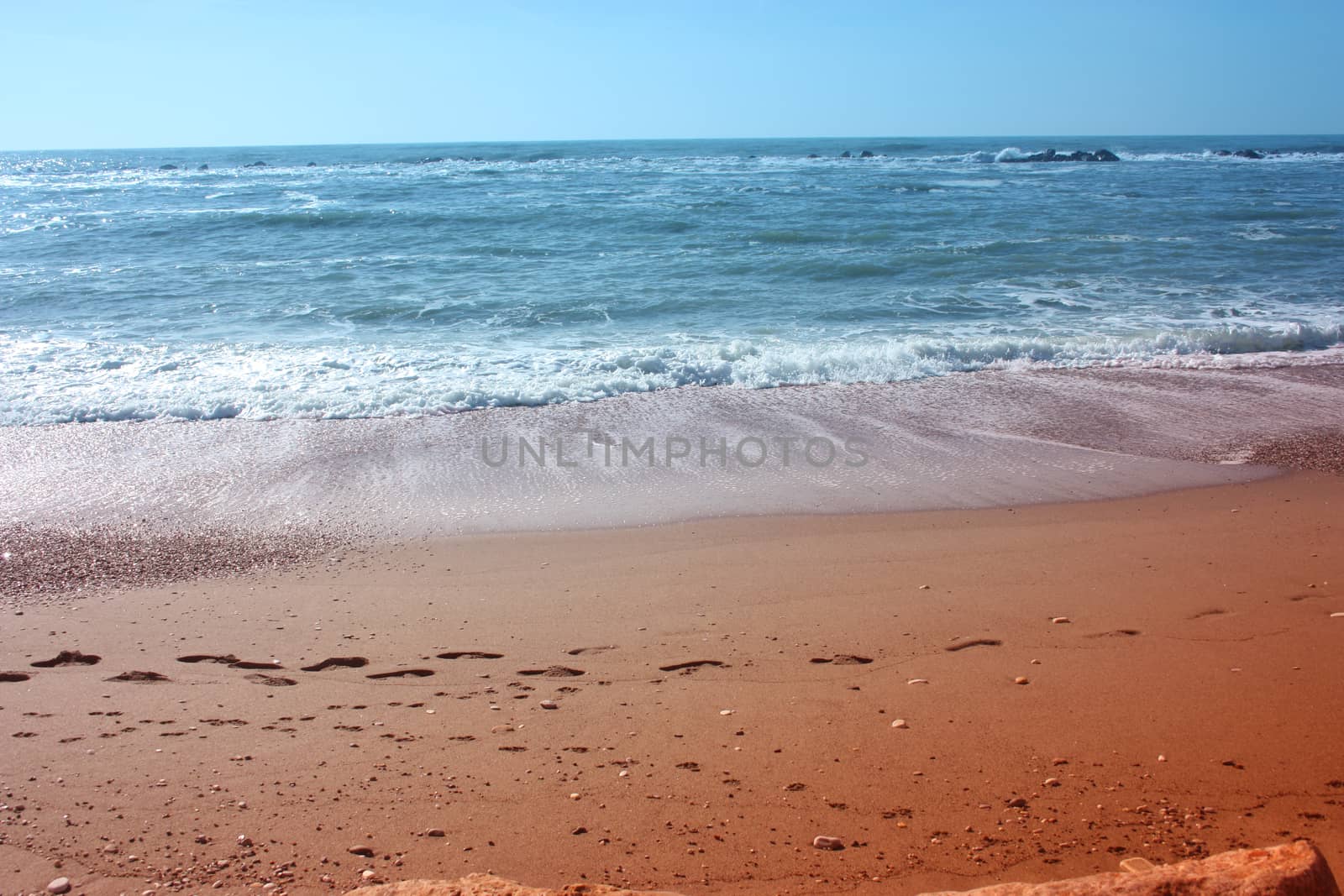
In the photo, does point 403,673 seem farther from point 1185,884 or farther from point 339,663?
point 1185,884

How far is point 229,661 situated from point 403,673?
827mm

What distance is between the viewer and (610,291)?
1383 centimetres

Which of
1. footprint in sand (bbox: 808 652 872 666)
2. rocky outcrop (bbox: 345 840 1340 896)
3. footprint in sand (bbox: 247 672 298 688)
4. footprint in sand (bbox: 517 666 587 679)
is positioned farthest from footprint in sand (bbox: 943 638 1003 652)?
footprint in sand (bbox: 247 672 298 688)

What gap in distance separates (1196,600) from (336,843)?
3.92 metres

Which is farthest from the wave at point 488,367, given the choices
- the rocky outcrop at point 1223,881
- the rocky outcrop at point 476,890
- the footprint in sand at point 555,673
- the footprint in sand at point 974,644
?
the rocky outcrop at point 1223,881

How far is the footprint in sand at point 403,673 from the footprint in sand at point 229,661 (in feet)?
1.48

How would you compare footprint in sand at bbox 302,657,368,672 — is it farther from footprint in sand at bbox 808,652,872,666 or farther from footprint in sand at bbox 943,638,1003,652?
footprint in sand at bbox 943,638,1003,652

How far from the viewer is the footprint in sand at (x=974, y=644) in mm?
3760

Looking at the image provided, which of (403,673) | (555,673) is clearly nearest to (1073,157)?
(555,673)

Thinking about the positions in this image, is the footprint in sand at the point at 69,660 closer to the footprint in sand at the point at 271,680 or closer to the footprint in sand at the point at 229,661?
the footprint in sand at the point at 229,661

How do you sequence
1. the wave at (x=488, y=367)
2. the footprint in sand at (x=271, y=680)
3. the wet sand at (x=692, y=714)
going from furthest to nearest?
1. the wave at (x=488, y=367)
2. the footprint in sand at (x=271, y=680)
3. the wet sand at (x=692, y=714)

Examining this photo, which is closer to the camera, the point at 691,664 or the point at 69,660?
the point at 691,664

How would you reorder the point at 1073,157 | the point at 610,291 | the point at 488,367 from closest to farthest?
the point at 488,367 < the point at 610,291 < the point at 1073,157

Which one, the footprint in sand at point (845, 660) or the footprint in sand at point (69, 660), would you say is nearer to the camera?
the footprint in sand at point (845, 660)
